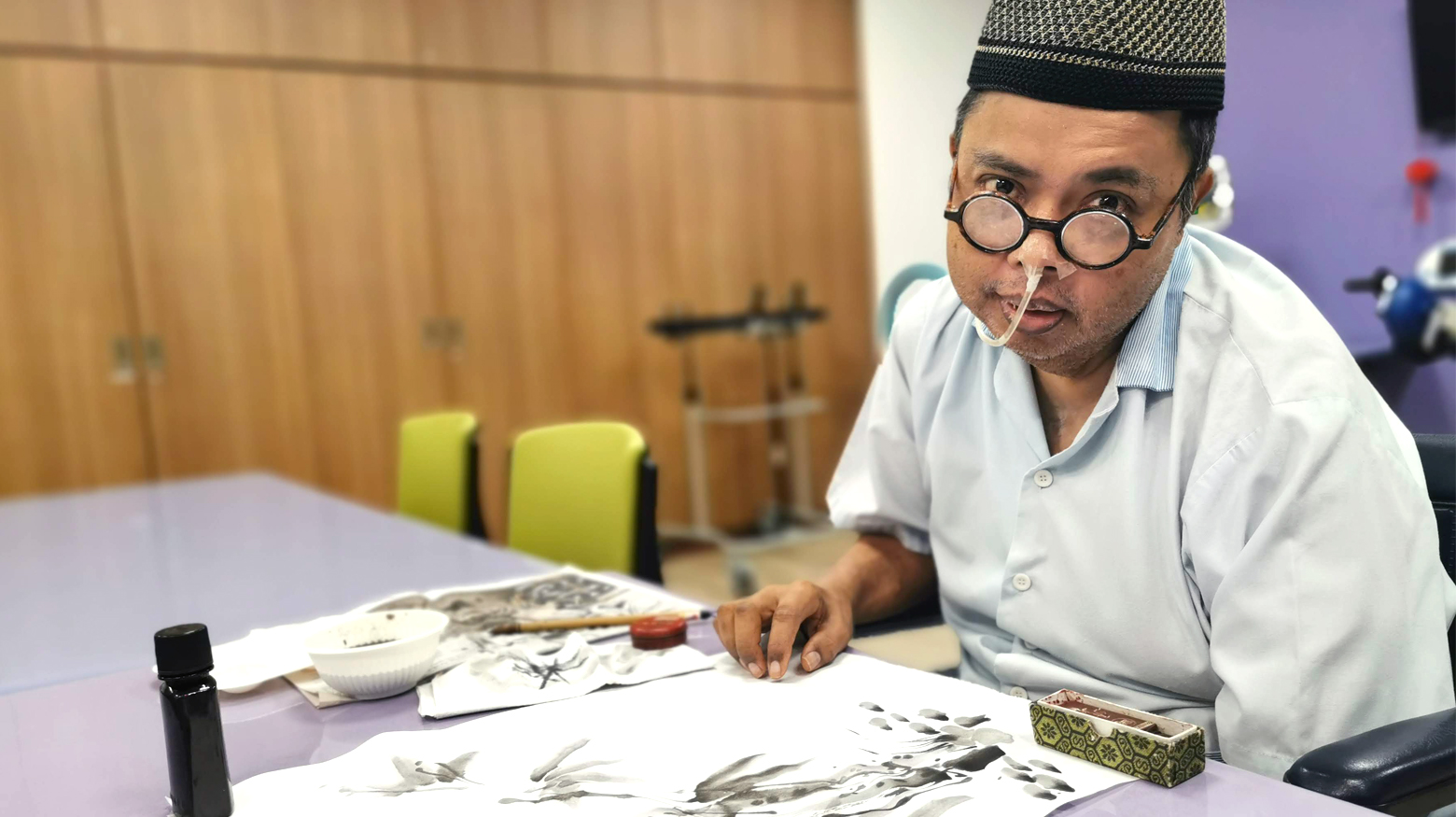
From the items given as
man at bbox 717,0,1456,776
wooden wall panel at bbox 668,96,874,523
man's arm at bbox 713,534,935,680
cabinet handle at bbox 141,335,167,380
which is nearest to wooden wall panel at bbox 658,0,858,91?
wooden wall panel at bbox 668,96,874,523

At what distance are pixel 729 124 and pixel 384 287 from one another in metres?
1.74

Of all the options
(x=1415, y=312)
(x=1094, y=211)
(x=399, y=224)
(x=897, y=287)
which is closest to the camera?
(x=1094, y=211)

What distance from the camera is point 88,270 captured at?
375cm

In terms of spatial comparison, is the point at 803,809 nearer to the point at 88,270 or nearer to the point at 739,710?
the point at 739,710

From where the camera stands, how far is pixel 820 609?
1.14 m

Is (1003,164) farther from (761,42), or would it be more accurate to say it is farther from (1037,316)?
(761,42)

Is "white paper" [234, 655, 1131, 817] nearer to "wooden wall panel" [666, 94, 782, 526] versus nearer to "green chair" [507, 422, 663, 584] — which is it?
"green chair" [507, 422, 663, 584]

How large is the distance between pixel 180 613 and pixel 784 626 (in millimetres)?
923

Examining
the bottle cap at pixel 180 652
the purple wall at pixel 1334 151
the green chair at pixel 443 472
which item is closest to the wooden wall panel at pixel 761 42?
the green chair at pixel 443 472

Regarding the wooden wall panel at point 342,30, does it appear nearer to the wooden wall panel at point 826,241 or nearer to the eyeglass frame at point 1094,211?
the wooden wall panel at point 826,241

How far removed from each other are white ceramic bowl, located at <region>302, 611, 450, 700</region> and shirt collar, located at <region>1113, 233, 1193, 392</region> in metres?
0.71

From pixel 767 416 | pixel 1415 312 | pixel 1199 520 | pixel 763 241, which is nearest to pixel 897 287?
pixel 1199 520

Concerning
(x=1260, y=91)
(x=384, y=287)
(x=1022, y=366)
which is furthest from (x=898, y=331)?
(x=384, y=287)

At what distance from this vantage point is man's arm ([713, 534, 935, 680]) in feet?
3.49
